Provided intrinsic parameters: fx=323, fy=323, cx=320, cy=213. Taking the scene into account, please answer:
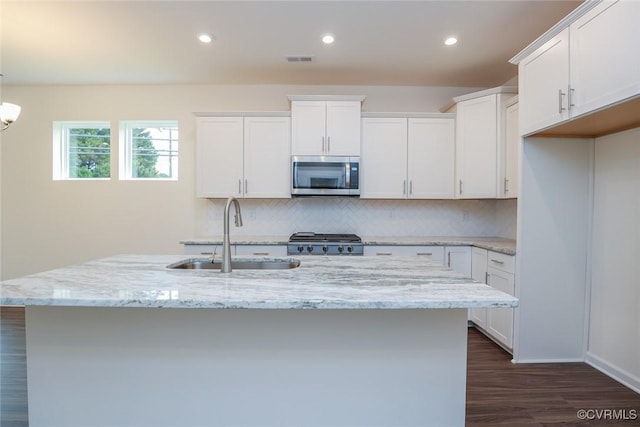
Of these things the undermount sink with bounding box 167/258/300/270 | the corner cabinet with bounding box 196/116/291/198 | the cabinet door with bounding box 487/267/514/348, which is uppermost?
the corner cabinet with bounding box 196/116/291/198

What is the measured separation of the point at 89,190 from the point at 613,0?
5077mm

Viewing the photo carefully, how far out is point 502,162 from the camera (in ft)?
10.6

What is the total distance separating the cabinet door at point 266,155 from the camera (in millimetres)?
3592

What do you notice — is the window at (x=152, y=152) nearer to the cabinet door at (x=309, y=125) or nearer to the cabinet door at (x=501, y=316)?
the cabinet door at (x=309, y=125)

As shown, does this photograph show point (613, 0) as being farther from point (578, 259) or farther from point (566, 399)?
point (566, 399)

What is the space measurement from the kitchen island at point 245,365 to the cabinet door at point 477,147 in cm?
224

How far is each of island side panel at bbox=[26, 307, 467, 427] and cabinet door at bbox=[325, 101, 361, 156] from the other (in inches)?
93.9

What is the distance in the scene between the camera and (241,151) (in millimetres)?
3596

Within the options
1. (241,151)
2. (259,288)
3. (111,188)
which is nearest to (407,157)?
(241,151)

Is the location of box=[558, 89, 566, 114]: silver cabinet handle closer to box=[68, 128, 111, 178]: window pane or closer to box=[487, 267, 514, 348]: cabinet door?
box=[487, 267, 514, 348]: cabinet door

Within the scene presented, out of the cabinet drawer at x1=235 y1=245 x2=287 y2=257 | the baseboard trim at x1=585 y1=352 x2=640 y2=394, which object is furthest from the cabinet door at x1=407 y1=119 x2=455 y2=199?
the baseboard trim at x1=585 y1=352 x2=640 y2=394

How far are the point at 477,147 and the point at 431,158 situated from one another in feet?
1.56

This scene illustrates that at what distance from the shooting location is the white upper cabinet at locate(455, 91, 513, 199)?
3229 mm

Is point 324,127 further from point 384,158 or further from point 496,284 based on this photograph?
point 496,284
